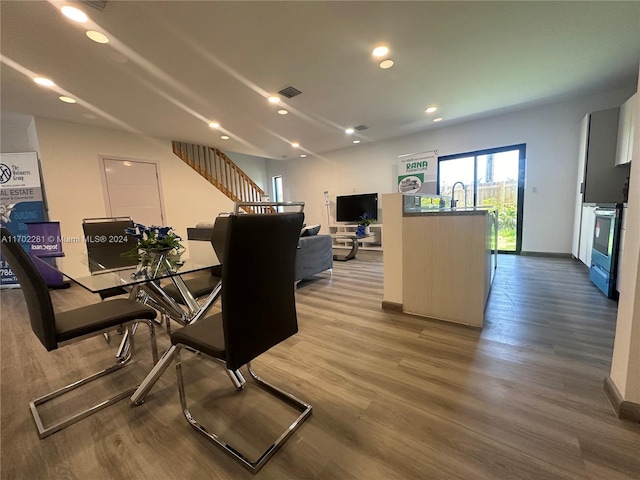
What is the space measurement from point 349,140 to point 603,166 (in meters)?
4.27

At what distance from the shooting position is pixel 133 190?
4887 mm

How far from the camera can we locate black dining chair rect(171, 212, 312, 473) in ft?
2.96

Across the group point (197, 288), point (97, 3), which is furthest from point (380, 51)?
point (197, 288)

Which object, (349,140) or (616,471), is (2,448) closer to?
(616,471)

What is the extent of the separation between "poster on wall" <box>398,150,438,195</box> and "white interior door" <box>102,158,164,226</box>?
5316mm

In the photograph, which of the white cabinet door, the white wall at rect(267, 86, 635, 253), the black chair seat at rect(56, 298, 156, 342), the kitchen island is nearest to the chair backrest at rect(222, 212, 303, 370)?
the black chair seat at rect(56, 298, 156, 342)

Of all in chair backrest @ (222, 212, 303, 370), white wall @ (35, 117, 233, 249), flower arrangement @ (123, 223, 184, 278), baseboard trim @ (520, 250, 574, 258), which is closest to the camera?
chair backrest @ (222, 212, 303, 370)

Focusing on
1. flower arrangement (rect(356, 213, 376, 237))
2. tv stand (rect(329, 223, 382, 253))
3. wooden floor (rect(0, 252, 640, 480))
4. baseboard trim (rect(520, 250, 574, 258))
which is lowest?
wooden floor (rect(0, 252, 640, 480))

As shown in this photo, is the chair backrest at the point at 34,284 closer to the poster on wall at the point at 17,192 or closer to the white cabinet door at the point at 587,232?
the poster on wall at the point at 17,192

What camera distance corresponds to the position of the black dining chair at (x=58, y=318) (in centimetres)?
115

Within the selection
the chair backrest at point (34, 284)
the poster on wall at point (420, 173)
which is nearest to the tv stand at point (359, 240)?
the poster on wall at point (420, 173)

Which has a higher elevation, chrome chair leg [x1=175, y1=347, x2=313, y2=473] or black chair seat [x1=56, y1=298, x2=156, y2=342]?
black chair seat [x1=56, y1=298, x2=156, y2=342]

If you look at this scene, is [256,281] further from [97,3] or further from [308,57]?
[308,57]

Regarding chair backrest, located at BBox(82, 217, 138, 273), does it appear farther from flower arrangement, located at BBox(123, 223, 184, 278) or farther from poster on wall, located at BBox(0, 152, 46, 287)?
poster on wall, located at BBox(0, 152, 46, 287)
